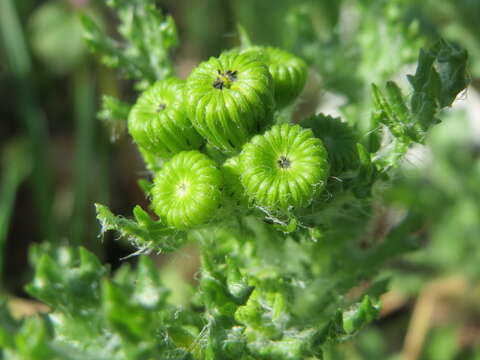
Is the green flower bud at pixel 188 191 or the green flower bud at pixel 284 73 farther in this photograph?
the green flower bud at pixel 284 73

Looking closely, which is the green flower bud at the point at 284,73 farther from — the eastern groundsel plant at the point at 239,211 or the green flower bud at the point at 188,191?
the green flower bud at the point at 188,191

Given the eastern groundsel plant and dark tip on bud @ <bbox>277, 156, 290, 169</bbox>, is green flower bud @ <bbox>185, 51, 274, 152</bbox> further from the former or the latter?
dark tip on bud @ <bbox>277, 156, 290, 169</bbox>

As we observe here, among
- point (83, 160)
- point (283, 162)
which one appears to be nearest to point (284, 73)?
point (283, 162)

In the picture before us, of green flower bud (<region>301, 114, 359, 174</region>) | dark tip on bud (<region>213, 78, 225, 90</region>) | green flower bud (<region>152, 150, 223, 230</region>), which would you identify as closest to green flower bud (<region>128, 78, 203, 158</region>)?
green flower bud (<region>152, 150, 223, 230</region>)

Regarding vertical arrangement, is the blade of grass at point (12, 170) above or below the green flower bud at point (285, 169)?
above

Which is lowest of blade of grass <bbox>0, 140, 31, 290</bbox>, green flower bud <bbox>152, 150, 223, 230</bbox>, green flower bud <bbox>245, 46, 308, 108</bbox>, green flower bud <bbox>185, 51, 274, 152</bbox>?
green flower bud <bbox>152, 150, 223, 230</bbox>

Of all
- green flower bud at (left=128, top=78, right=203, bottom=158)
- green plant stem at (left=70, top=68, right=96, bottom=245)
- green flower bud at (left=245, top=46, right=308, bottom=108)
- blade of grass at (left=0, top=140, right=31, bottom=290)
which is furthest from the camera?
green plant stem at (left=70, top=68, right=96, bottom=245)

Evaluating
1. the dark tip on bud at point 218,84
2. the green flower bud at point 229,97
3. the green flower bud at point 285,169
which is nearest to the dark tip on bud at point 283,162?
the green flower bud at point 285,169

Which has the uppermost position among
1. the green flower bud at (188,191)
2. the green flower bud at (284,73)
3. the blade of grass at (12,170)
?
the blade of grass at (12,170)
